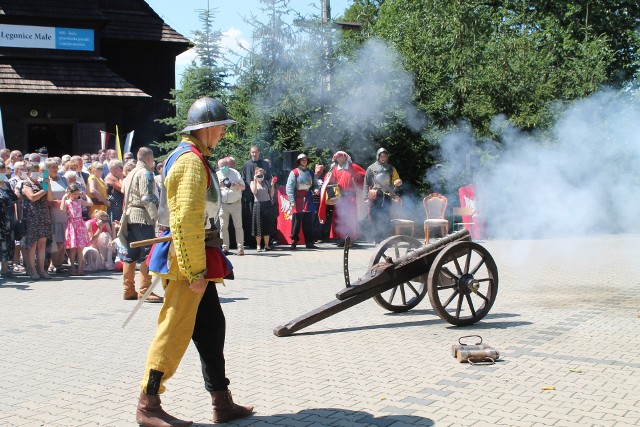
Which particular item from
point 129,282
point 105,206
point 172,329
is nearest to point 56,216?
point 105,206

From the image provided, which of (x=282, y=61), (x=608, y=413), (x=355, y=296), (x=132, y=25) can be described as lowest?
(x=608, y=413)

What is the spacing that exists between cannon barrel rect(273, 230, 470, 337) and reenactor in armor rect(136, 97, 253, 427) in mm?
2285

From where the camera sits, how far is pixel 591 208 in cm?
1545

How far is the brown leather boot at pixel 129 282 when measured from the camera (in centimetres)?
919

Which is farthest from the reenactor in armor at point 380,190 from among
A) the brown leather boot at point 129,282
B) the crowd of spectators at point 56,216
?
the brown leather boot at point 129,282

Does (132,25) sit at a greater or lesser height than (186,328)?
greater

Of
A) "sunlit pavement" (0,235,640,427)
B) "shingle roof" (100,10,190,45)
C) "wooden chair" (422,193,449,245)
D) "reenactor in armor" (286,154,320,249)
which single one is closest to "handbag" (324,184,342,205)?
"reenactor in armor" (286,154,320,249)

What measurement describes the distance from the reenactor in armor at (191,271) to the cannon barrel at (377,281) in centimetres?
228

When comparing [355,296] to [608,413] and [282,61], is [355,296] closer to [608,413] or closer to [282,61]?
[608,413]

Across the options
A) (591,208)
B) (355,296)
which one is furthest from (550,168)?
(355,296)

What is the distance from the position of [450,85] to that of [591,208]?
436 cm

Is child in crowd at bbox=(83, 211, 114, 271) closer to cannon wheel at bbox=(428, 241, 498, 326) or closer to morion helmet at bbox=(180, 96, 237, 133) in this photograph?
cannon wheel at bbox=(428, 241, 498, 326)

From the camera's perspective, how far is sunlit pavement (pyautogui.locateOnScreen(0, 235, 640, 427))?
4.95 meters

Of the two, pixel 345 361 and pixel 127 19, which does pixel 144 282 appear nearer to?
pixel 345 361
